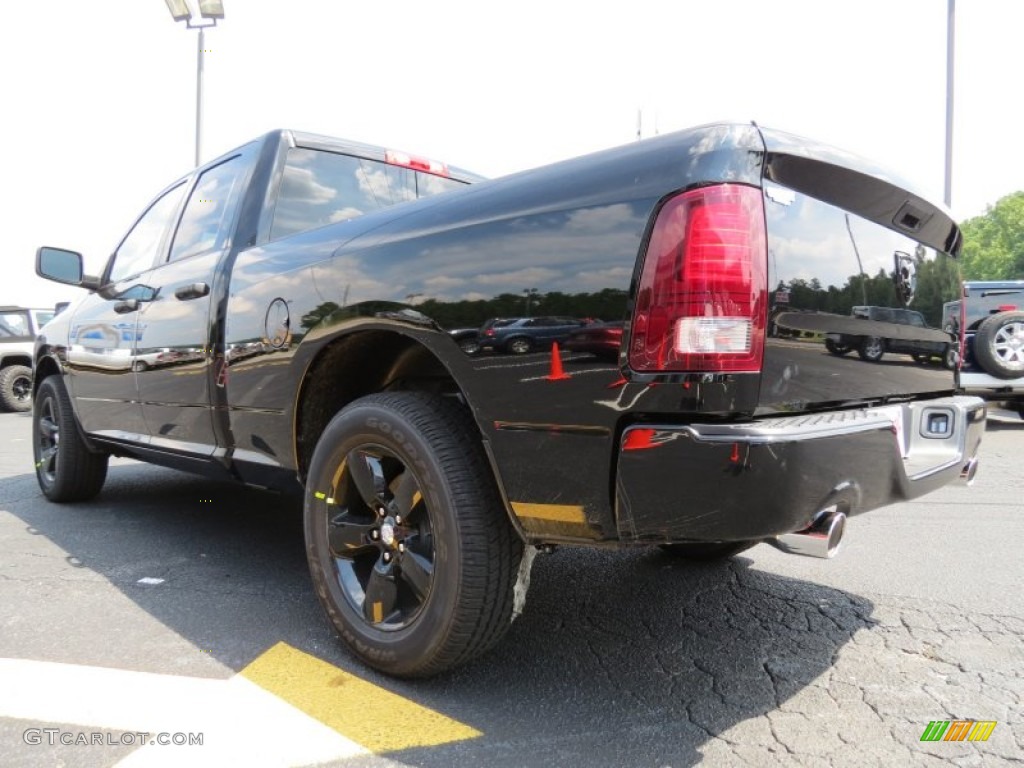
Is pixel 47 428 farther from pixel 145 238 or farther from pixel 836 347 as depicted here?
pixel 836 347

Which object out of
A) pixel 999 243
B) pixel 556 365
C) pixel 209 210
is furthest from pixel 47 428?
pixel 999 243

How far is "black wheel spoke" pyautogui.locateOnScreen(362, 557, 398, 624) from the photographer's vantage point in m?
2.20

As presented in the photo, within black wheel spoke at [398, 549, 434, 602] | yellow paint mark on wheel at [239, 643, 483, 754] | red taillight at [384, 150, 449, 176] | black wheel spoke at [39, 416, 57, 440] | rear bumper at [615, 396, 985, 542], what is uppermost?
red taillight at [384, 150, 449, 176]

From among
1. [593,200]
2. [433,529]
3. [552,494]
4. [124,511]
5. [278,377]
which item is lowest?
[124,511]

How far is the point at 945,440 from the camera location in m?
2.19

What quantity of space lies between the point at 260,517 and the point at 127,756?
250cm

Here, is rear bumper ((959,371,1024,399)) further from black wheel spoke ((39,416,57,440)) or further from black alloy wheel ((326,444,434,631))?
black wheel spoke ((39,416,57,440))

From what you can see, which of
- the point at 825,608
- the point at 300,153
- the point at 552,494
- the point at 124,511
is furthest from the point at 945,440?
the point at 124,511

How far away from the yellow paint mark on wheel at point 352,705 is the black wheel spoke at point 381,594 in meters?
0.20

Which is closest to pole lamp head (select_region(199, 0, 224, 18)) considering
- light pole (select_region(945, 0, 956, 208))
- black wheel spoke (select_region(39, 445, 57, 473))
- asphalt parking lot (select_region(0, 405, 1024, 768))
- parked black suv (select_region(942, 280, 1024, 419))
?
black wheel spoke (select_region(39, 445, 57, 473))

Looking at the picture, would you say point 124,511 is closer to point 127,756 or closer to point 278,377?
point 278,377

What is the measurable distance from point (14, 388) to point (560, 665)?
1306 cm

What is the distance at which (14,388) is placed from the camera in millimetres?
12195

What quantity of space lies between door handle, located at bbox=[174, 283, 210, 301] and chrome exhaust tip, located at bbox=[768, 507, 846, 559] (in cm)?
240
